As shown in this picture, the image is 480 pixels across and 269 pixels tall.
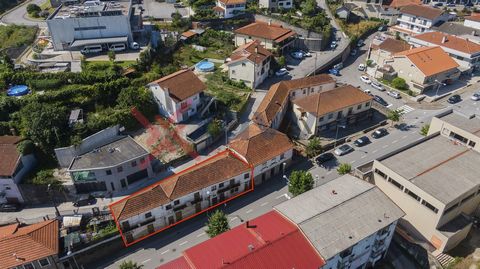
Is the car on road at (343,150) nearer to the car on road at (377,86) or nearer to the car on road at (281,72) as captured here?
the car on road at (377,86)

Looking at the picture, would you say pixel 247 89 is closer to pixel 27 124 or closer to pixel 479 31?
pixel 27 124

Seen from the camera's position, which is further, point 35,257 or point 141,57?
point 141,57

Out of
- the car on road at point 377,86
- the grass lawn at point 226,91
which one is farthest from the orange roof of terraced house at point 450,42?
the grass lawn at point 226,91

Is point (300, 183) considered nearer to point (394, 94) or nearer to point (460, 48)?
point (394, 94)

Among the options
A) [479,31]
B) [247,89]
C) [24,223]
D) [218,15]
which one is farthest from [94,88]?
[479,31]

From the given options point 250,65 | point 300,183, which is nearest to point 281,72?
point 250,65
